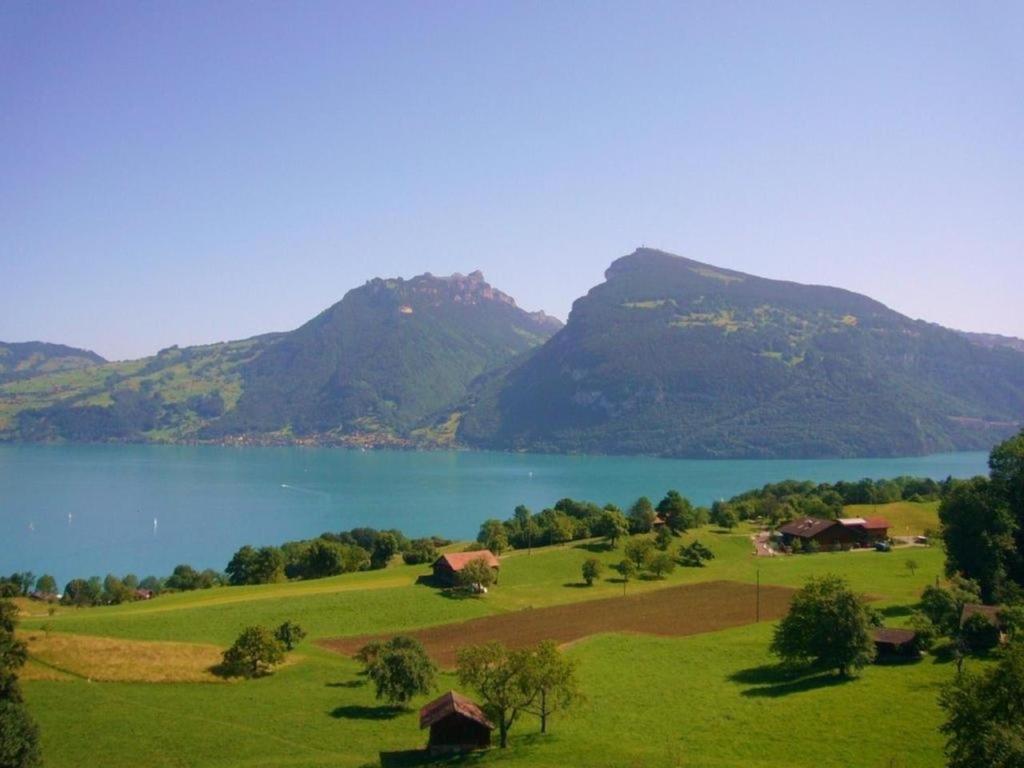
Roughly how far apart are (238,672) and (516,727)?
1643 centimetres

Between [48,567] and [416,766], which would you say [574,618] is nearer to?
[416,766]

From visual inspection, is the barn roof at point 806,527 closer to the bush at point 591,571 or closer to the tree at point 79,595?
the bush at point 591,571

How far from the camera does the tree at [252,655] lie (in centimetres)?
4362

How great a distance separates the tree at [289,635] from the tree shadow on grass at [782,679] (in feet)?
81.8

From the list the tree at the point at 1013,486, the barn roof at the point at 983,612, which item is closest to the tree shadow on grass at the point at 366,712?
the barn roof at the point at 983,612

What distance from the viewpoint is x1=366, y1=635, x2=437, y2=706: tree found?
39.1 m

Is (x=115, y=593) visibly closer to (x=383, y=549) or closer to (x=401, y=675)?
(x=383, y=549)

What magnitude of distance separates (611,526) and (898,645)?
43.4 metres

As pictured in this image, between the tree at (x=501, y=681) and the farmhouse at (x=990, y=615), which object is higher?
the farmhouse at (x=990, y=615)

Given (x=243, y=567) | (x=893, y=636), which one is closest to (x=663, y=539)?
(x=893, y=636)

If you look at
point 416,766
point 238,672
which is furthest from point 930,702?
point 238,672

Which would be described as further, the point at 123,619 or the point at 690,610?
the point at 690,610

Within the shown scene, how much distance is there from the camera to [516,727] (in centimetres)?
3619

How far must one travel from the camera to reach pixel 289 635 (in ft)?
158
